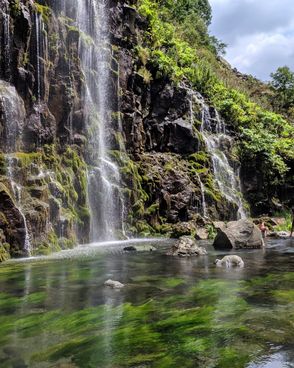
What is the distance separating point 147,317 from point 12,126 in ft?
49.5

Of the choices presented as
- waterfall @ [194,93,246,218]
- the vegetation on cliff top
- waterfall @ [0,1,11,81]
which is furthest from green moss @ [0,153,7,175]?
waterfall @ [194,93,246,218]

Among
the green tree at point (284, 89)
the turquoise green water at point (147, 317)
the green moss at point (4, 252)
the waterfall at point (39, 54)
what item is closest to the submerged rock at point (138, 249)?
the green moss at point (4, 252)

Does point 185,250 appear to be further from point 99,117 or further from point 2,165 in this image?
point 99,117

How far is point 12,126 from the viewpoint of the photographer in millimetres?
21234

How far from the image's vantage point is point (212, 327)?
769 centimetres

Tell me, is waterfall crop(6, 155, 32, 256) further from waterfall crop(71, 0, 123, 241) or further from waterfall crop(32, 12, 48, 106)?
waterfall crop(71, 0, 123, 241)

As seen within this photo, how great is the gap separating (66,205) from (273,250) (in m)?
10.2

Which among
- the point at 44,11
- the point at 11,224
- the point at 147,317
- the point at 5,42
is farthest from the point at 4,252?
the point at 44,11

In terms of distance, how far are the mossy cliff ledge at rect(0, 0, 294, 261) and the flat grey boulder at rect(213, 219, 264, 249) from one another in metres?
5.53

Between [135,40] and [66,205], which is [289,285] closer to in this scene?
[66,205]

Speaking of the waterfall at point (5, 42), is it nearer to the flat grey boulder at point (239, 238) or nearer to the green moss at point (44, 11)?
the green moss at point (44, 11)

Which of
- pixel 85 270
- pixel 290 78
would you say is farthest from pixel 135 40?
pixel 290 78

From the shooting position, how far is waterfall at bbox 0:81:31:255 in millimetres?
19438

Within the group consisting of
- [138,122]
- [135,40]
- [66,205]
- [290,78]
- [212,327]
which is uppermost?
[290,78]
